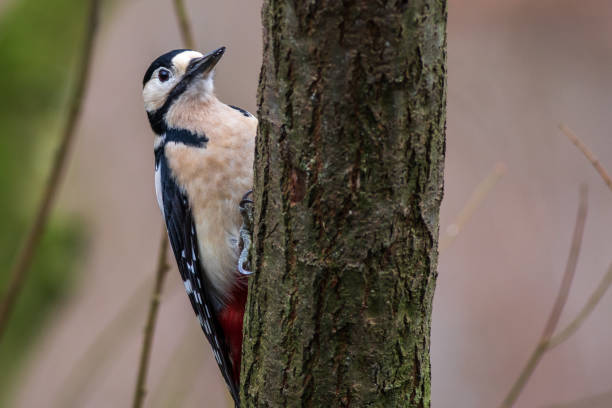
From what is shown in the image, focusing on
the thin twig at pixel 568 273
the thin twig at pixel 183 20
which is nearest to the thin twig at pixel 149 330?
the thin twig at pixel 183 20

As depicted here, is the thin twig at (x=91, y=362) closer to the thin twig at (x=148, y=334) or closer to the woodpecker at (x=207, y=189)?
the woodpecker at (x=207, y=189)

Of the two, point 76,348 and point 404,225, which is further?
point 76,348

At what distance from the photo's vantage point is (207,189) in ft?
9.54

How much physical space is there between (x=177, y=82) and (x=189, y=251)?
783mm

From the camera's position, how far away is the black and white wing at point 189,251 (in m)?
3.00

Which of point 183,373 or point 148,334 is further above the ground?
point 148,334

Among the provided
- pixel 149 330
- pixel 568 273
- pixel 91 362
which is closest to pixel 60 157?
pixel 149 330

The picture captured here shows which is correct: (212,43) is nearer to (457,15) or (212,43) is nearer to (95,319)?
(457,15)

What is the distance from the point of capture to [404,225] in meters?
1.63

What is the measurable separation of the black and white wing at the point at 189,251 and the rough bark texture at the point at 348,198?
1.24 metres

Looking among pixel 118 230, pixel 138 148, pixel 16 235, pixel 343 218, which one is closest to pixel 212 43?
pixel 138 148

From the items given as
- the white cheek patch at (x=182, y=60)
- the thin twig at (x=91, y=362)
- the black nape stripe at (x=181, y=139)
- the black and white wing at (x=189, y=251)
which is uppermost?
the white cheek patch at (x=182, y=60)

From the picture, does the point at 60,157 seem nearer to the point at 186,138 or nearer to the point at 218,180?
the point at 218,180

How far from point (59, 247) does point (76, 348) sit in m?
3.75
